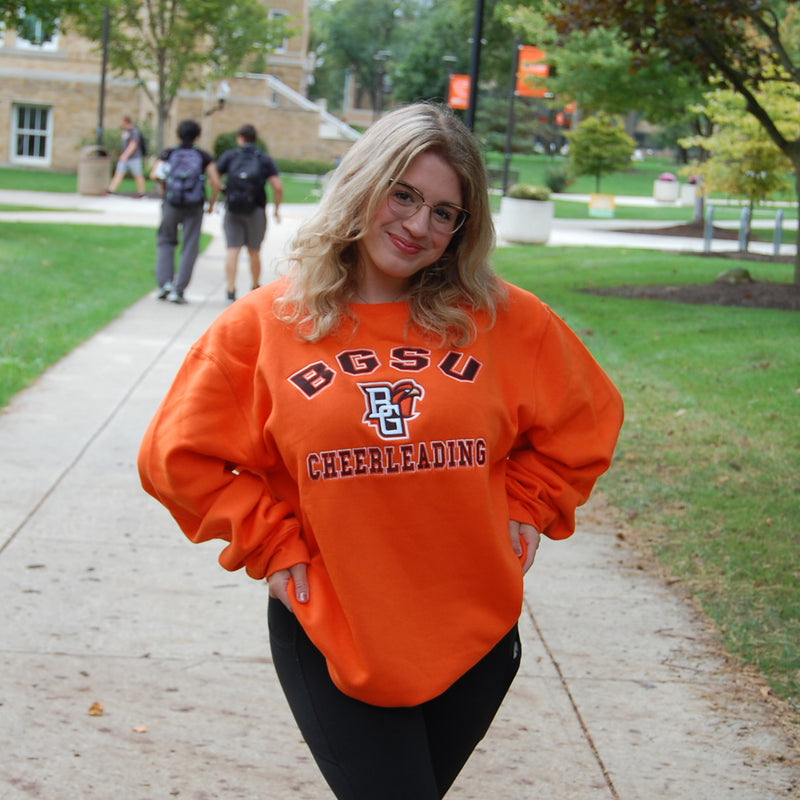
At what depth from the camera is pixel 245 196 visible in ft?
40.5

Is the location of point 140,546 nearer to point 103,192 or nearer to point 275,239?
point 275,239

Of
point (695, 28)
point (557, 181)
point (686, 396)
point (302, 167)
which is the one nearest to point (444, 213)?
point (686, 396)

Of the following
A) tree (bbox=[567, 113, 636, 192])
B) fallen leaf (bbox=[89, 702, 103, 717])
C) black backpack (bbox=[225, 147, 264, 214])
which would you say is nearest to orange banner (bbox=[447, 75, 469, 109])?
tree (bbox=[567, 113, 636, 192])

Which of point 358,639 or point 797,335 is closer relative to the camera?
point 358,639

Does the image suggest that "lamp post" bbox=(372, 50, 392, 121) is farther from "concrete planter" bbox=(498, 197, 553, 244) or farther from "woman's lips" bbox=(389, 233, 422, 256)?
"woman's lips" bbox=(389, 233, 422, 256)

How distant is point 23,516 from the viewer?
5.76 m

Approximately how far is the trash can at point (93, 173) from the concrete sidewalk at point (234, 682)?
23.5 metres

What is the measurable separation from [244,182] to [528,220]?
11.1 meters

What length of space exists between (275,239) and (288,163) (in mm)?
27519

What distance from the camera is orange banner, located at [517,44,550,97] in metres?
26.2

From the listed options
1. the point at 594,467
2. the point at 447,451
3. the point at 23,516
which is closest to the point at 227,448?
the point at 447,451

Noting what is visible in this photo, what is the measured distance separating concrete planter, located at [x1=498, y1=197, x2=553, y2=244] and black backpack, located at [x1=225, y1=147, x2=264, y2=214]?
10.8 m

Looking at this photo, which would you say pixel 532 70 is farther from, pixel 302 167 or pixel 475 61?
pixel 302 167

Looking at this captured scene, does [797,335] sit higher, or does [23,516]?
[797,335]
